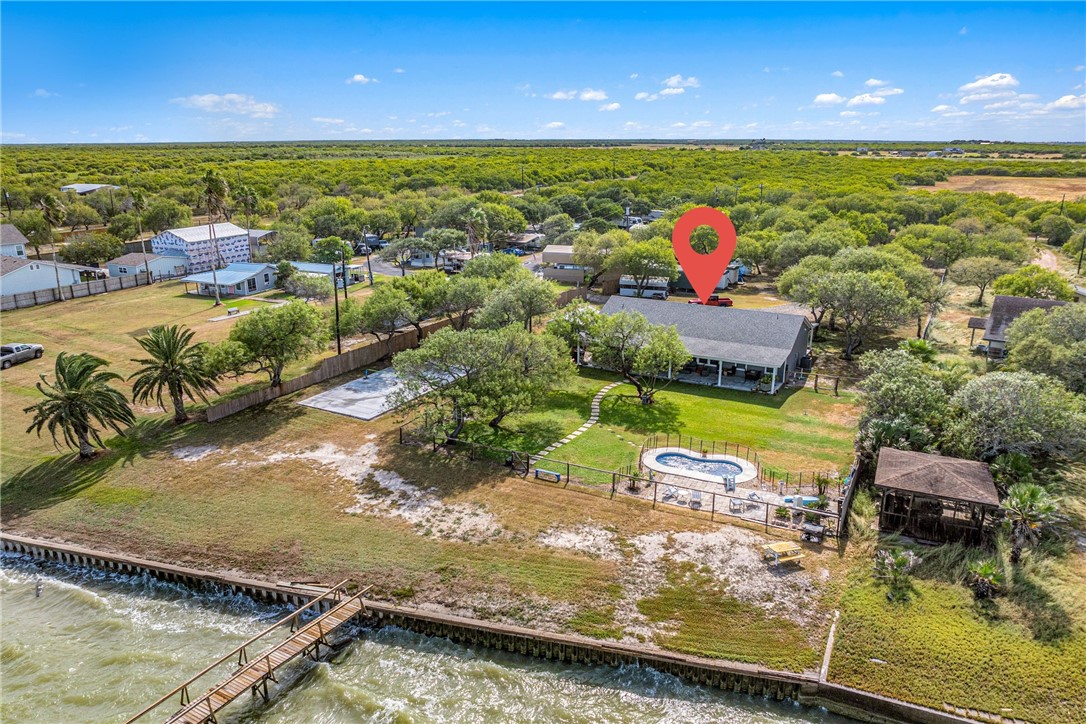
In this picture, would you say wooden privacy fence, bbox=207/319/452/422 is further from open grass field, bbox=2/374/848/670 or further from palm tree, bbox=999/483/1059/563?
palm tree, bbox=999/483/1059/563

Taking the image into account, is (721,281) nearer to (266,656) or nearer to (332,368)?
(332,368)

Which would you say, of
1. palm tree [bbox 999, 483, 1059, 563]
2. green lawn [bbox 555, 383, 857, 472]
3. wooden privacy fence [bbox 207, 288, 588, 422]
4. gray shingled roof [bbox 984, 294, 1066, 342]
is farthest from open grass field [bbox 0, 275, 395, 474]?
gray shingled roof [bbox 984, 294, 1066, 342]

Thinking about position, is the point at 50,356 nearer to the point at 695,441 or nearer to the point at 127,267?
the point at 127,267

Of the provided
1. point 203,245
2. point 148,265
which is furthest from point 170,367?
point 203,245

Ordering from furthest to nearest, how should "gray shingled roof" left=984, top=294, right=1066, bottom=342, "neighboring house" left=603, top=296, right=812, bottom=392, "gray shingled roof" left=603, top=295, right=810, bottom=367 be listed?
"gray shingled roof" left=984, top=294, right=1066, bottom=342 < "gray shingled roof" left=603, top=295, right=810, bottom=367 < "neighboring house" left=603, top=296, right=812, bottom=392

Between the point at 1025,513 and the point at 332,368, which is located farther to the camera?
the point at 332,368
